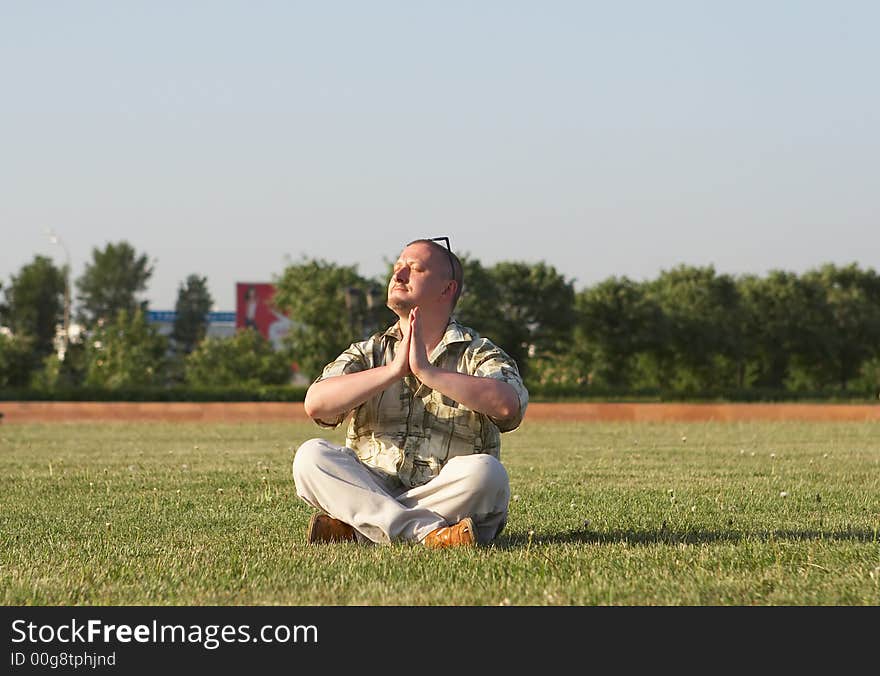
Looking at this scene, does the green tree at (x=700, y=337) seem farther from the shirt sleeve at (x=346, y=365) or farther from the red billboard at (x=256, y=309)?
the red billboard at (x=256, y=309)

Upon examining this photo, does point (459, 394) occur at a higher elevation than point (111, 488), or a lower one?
higher

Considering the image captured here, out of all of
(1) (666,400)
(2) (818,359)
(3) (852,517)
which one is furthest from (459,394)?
(2) (818,359)

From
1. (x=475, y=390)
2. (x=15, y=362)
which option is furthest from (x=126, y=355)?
(x=475, y=390)

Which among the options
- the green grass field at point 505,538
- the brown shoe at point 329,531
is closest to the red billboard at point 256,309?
the green grass field at point 505,538

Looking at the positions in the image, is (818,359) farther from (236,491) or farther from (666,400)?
(236,491)

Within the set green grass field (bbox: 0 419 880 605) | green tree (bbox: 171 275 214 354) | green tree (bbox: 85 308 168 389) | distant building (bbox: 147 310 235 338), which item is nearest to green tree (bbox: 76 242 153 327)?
green tree (bbox: 171 275 214 354)

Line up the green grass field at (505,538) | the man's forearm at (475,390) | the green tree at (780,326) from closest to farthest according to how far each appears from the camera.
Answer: the green grass field at (505,538), the man's forearm at (475,390), the green tree at (780,326)

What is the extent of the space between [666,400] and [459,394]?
38807 mm

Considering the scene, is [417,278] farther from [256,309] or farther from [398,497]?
[256,309]

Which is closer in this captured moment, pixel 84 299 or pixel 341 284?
pixel 341 284

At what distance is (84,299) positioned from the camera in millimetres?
102250

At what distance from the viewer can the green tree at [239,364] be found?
51781mm

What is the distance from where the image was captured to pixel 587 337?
188 feet

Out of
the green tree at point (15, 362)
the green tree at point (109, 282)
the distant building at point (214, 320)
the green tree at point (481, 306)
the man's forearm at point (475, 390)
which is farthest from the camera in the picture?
the distant building at point (214, 320)
